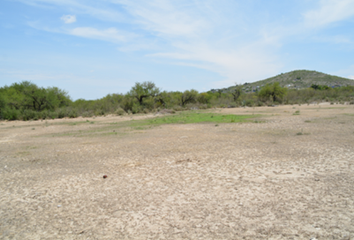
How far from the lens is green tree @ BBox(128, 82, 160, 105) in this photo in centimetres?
4150

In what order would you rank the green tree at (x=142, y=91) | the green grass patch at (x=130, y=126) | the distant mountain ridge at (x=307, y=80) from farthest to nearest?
the distant mountain ridge at (x=307, y=80) → the green tree at (x=142, y=91) → the green grass patch at (x=130, y=126)

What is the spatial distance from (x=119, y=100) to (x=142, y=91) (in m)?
6.20

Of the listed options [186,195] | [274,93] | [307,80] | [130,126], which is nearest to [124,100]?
[130,126]

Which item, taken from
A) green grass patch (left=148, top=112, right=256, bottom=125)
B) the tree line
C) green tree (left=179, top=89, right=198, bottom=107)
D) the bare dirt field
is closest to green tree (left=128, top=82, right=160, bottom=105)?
the tree line

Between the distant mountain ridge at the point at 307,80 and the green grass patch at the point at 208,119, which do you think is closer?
the green grass patch at the point at 208,119

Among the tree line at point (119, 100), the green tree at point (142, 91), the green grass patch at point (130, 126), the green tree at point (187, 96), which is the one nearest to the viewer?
the green grass patch at point (130, 126)

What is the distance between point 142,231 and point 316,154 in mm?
5550

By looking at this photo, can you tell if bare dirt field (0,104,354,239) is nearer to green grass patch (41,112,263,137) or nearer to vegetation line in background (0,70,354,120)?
green grass patch (41,112,263,137)

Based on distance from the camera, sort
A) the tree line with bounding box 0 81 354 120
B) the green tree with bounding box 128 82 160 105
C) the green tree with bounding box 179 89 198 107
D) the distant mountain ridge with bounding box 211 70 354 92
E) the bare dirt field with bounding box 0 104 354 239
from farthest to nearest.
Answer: the distant mountain ridge with bounding box 211 70 354 92, the green tree with bounding box 179 89 198 107, the green tree with bounding box 128 82 160 105, the tree line with bounding box 0 81 354 120, the bare dirt field with bounding box 0 104 354 239

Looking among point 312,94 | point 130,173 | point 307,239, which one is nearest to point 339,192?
point 307,239

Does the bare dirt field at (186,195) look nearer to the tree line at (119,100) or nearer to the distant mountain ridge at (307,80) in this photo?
the tree line at (119,100)

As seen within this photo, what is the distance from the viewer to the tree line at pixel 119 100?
107 feet

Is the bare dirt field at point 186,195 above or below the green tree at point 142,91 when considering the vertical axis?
below

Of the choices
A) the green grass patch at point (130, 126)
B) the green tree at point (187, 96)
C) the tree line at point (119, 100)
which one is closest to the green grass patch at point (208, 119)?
the green grass patch at point (130, 126)
